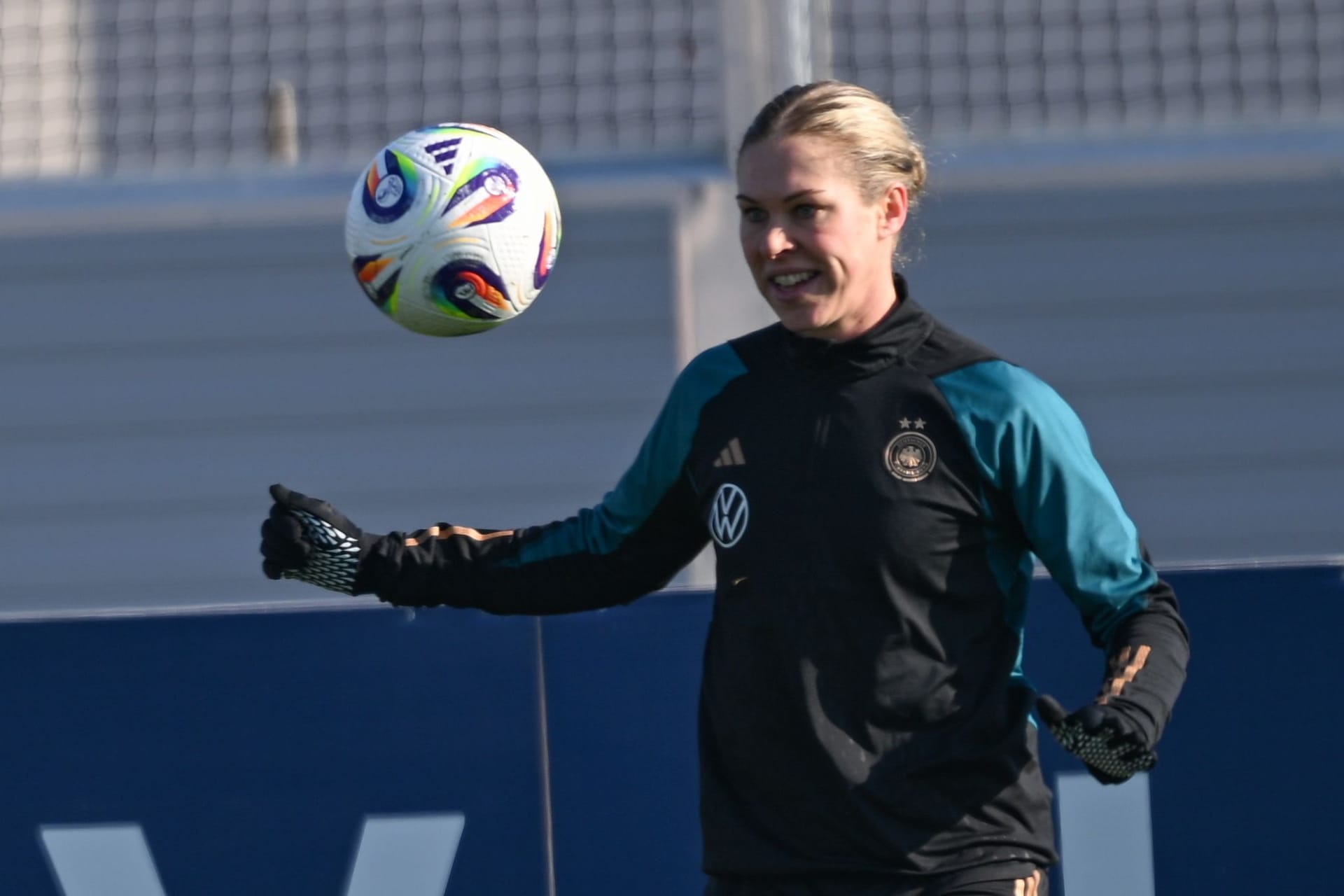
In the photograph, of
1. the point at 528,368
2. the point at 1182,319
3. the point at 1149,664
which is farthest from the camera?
the point at 528,368

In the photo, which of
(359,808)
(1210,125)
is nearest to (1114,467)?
(1210,125)

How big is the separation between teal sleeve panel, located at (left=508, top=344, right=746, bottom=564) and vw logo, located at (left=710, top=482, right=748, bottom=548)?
14 cm

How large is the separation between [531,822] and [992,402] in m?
1.97

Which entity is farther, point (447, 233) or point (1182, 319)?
point (1182, 319)

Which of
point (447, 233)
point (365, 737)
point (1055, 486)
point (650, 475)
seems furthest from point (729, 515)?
point (365, 737)

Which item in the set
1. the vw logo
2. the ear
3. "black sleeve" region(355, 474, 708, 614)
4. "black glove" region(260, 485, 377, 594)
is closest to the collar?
the ear

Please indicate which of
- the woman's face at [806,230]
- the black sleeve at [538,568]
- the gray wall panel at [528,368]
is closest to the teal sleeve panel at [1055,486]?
the woman's face at [806,230]

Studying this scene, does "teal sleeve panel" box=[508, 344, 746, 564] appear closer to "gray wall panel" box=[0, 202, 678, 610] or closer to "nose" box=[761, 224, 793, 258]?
"nose" box=[761, 224, 793, 258]

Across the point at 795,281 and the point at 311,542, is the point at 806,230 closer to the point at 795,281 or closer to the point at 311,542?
the point at 795,281

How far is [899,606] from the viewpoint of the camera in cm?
261

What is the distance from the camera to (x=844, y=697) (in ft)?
8.60

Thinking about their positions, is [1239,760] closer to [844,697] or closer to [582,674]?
[582,674]

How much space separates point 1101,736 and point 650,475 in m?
0.87

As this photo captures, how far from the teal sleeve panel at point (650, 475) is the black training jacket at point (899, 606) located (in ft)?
0.40
